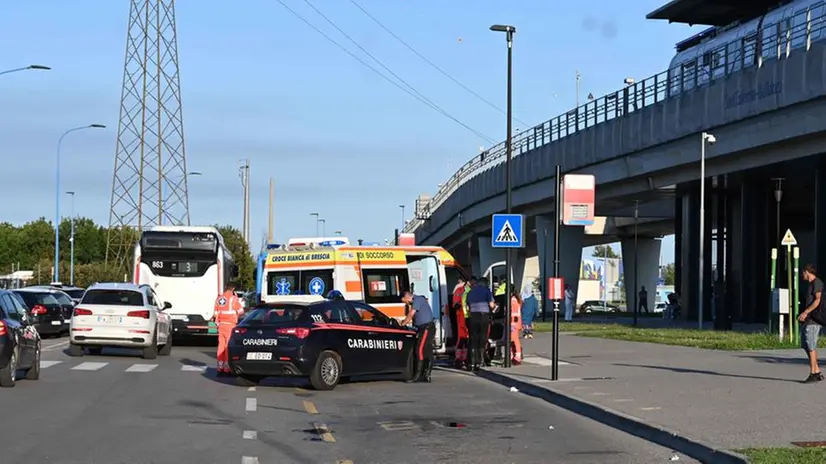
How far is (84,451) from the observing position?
11.7 metres

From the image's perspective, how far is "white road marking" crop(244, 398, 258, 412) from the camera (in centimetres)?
1627

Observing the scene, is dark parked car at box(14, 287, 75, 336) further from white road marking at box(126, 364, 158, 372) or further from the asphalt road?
the asphalt road

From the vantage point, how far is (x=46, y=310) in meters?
38.8

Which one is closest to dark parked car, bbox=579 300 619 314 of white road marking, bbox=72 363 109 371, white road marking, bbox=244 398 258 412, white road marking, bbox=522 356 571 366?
white road marking, bbox=522 356 571 366

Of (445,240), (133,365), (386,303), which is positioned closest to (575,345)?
(386,303)

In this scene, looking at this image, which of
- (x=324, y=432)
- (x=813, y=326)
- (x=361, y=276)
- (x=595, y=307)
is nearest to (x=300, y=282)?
(x=361, y=276)

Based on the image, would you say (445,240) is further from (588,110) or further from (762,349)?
(762,349)

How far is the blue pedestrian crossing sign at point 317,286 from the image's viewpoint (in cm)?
2656

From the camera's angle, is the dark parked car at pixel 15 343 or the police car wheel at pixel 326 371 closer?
the dark parked car at pixel 15 343

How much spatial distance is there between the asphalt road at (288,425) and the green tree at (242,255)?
225ft

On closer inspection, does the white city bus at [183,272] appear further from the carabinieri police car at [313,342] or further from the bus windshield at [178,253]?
the carabinieri police car at [313,342]

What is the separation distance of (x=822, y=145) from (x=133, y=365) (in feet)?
68.0

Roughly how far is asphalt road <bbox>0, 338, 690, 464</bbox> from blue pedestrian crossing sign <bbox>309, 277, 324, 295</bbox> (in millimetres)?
5374

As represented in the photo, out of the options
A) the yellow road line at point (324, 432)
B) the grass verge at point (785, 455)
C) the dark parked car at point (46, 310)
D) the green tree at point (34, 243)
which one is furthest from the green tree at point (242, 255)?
the grass verge at point (785, 455)
